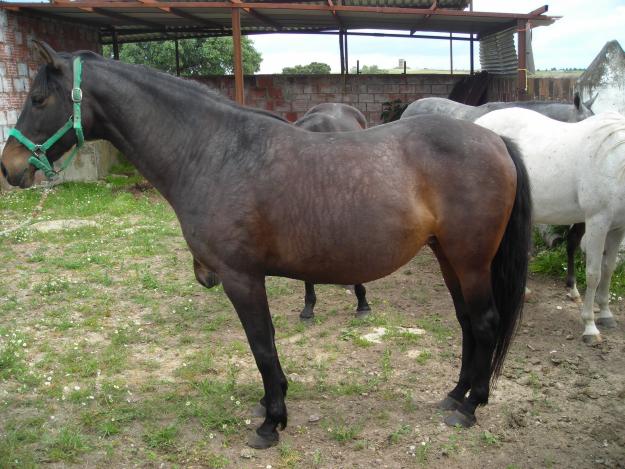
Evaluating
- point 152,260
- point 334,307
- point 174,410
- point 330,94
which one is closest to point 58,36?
point 330,94

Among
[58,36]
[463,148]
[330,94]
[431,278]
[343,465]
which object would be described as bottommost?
[343,465]

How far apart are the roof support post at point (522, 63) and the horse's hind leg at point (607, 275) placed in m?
4.98

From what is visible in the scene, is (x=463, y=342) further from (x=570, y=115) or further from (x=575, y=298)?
(x=570, y=115)

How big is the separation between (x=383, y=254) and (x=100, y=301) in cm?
358

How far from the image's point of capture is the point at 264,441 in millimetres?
3266

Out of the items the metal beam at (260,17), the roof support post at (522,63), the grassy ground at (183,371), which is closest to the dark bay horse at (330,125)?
the grassy ground at (183,371)

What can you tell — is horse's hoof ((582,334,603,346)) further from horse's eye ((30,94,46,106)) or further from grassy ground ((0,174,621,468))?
horse's eye ((30,94,46,106))

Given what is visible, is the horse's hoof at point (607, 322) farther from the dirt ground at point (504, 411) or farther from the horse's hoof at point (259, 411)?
the horse's hoof at point (259, 411)

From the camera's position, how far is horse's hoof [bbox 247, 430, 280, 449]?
3.25 metres

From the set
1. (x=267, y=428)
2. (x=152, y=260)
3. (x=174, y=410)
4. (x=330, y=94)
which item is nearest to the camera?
(x=267, y=428)

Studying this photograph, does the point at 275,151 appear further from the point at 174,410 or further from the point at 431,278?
the point at 431,278

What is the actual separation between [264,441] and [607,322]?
3339 mm

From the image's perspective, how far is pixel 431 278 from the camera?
6250mm

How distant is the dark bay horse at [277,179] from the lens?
9.91 feet
